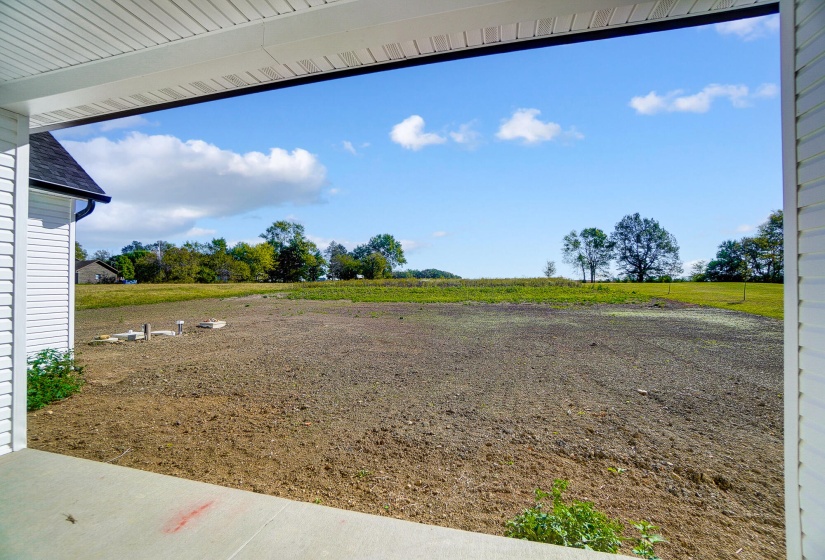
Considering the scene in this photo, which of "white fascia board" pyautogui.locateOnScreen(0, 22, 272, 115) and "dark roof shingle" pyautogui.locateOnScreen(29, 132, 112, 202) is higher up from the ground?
"dark roof shingle" pyautogui.locateOnScreen(29, 132, 112, 202)

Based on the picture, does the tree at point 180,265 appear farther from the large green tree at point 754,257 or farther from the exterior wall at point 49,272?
the large green tree at point 754,257

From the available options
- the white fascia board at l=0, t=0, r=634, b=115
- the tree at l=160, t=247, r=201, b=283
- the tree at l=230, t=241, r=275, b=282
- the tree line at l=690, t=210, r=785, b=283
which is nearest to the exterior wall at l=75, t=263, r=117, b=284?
the tree at l=160, t=247, r=201, b=283

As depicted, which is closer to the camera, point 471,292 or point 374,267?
point 471,292

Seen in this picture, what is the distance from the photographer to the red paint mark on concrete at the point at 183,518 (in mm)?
1508

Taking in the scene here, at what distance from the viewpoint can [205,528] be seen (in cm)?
150

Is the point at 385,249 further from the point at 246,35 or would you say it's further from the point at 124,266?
the point at 246,35

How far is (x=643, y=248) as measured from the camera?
16.6 metres

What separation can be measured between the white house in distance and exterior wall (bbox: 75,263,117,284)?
45.8 feet

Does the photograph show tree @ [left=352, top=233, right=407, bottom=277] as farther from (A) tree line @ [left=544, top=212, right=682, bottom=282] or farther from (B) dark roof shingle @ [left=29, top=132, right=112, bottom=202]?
(B) dark roof shingle @ [left=29, top=132, right=112, bottom=202]

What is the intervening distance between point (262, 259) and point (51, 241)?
18.8 m

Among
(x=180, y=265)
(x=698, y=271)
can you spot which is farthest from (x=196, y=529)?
(x=698, y=271)

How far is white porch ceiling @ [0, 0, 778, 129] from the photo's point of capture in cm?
140

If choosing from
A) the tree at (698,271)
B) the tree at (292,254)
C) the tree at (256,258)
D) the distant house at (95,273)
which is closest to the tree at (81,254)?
the distant house at (95,273)

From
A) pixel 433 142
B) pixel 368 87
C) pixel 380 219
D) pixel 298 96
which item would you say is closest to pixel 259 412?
pixel 368 87
